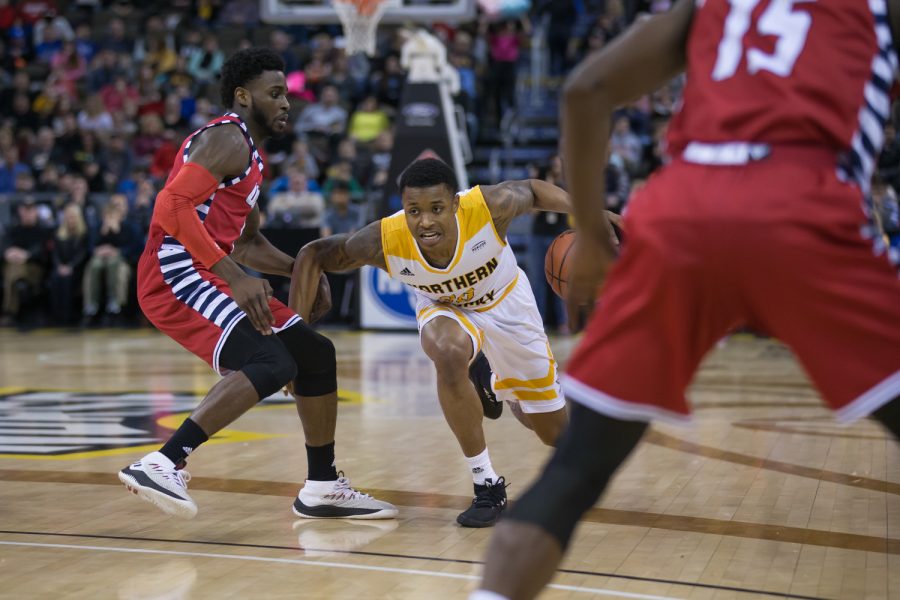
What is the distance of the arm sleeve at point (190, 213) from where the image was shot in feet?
15.0

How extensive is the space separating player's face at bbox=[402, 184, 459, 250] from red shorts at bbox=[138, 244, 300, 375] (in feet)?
2.08

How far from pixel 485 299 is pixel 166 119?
13.0 m

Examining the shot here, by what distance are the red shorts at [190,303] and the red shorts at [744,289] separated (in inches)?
98.9

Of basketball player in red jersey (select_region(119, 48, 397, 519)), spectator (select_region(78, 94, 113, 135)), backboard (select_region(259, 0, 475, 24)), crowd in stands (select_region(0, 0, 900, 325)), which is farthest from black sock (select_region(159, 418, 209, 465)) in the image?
spectator (select_region(78, 94, 113, 135))

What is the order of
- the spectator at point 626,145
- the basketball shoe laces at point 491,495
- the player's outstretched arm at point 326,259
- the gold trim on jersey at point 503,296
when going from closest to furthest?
the basketball shoe laces at point 491,495 < the player's outstretched arm at point 326,259 < the gold trim on jersey at point 503,296 < the spectator at point 626,145

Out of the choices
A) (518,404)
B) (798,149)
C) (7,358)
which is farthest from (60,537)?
(7,358)

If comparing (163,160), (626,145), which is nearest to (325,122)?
(163,160)

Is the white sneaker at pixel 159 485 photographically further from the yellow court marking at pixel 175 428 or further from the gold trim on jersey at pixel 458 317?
the yellow court marking at pixel 175 428

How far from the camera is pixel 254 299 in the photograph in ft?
15.1

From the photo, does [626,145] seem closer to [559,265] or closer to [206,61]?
[206,61]

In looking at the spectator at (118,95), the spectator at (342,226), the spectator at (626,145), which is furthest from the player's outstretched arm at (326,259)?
the spectator at (118,95)

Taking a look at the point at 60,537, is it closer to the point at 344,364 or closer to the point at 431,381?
the point at 431,381

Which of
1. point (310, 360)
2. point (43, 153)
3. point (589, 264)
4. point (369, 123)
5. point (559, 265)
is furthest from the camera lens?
point (43, 153)

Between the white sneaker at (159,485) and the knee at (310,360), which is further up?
the knee at (310,360)
